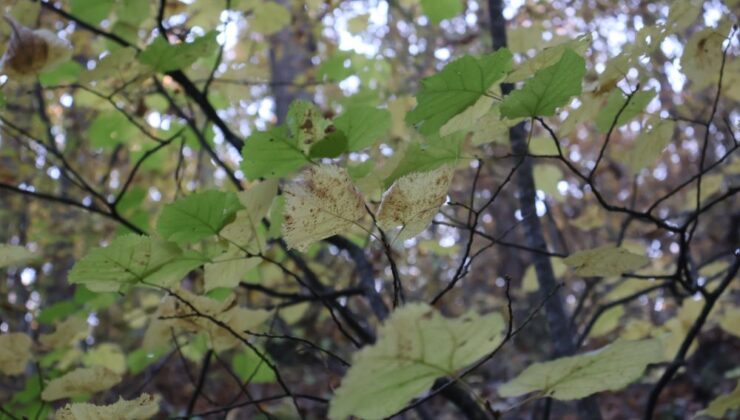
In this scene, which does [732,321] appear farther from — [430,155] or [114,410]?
[114,410]

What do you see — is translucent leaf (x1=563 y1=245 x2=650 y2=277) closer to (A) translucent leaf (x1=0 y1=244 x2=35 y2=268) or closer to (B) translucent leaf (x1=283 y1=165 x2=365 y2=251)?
(B) translucent leaf (x1=283 y1=165 x2=365 y2=251)

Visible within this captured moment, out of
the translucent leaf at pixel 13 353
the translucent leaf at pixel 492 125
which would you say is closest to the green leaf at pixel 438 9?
the translucent leaf at pixel 492 125

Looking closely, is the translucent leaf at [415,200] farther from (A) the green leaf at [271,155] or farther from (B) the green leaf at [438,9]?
(B) the green leaf at [438,9]

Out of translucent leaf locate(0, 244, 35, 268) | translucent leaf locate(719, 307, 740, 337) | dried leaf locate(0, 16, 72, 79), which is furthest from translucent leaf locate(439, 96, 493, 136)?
translucent leaf locate(719, 307, 740, 337)

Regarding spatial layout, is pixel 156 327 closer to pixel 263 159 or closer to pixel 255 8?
pixel 263 159

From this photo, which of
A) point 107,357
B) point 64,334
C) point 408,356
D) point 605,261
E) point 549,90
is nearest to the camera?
point 408,356

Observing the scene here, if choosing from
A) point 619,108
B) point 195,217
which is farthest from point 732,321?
point 195,217
